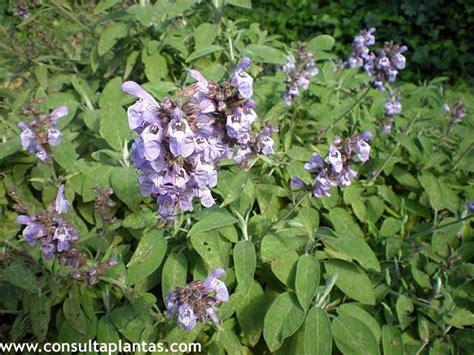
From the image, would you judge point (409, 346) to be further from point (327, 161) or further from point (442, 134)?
point (442, 134)

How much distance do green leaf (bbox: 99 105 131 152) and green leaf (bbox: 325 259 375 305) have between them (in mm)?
1683

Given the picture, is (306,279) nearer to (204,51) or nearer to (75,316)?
(75,316)

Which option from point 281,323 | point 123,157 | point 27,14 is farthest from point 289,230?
point 27,14

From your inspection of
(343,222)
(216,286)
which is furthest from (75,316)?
(343,222)

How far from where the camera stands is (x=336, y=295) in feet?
9.74

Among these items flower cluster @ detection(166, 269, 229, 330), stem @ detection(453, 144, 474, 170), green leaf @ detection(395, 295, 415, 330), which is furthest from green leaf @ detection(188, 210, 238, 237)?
stem @ detection(453, 144, 474, 170)

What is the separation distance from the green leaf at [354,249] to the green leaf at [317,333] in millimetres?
370

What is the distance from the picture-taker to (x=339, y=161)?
2.29 metres

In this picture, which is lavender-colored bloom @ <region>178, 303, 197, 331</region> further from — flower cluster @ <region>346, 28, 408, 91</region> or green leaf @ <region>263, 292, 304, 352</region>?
flower cluster @ <region>346, 28, 408, 91</region>

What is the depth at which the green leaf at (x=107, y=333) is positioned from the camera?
2.56 meters

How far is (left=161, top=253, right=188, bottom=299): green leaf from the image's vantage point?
2.57 meters

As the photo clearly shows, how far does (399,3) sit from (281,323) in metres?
7.36

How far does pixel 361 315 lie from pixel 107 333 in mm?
1584

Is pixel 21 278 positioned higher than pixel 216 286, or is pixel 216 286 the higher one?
pixel 216 286
